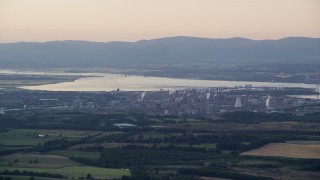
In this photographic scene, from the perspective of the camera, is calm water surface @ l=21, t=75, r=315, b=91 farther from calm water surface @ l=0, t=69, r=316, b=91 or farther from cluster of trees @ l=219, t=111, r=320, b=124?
cluster of trees @ l=219, t=111, r=320, b=124

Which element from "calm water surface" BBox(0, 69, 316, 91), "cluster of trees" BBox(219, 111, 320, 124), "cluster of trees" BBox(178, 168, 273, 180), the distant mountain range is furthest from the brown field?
the distant mountain range

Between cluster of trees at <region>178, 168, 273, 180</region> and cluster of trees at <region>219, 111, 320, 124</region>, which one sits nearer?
cluster of trees at <region>178, 168, 273, 180</region>

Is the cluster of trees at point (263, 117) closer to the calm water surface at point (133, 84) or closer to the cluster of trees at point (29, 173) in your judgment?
the cluster of trees at point (29, 173)

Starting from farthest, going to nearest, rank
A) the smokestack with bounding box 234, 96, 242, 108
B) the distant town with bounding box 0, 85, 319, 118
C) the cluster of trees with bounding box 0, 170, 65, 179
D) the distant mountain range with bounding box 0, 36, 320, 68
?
the distant mountain range with bounding box 0, 36, 320, 68
the smokestack with bounding box 234, 96, 242, 108
the distant town with bounding box 0, 85, 319, 118
the cluster of trees with bounding box 0, 170, 65, 179

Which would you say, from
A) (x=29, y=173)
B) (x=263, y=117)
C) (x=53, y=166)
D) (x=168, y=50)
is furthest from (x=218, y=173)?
(x=168, y=50)

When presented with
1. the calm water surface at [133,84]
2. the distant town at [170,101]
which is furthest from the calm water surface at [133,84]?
the distant town at [170,101]

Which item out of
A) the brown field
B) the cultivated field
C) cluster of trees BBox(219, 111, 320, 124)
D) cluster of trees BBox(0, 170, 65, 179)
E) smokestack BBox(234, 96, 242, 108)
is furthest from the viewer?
smokestack BBox(234, 96, 242, 108)

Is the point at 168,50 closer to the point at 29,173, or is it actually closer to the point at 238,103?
the point at 238,103
